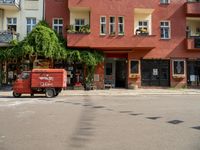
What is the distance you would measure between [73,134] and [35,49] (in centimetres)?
2345

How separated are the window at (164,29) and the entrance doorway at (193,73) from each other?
3.59 metres

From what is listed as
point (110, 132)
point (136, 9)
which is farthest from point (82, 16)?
point (110, 132)

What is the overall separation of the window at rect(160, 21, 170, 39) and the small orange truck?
569 inches

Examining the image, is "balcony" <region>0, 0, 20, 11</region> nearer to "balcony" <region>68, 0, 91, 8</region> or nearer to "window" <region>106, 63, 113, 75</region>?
"balcony" <region>68, 0, 91, 8</region>

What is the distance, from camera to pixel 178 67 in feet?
120

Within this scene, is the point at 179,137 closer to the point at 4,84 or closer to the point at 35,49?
the point at 35,49

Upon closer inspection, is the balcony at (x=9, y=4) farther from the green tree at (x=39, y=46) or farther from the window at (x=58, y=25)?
the window at (x=58, y=25)

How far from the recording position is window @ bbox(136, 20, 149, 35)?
34.7 meters

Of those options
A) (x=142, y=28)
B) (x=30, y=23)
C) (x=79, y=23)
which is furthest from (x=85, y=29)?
(x=30, y=23)

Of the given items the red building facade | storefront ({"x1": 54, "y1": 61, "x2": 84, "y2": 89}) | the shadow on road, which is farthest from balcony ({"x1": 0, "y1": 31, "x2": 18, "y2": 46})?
the shadow on road

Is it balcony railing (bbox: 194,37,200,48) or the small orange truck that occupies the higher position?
balcony railing (bbox: 194,37,200,48)

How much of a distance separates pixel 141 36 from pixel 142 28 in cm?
179

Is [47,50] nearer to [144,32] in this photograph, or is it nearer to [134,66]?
[134,66]

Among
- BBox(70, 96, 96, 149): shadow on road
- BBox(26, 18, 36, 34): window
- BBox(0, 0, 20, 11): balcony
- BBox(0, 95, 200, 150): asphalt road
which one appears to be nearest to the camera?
BBox(0, 95, 200, 150): asphalt road
